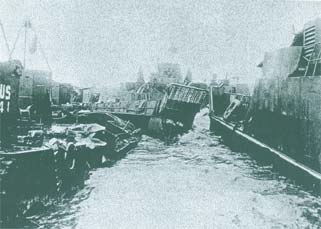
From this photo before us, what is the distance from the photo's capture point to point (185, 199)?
8.31m

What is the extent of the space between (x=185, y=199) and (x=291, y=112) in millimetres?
4219

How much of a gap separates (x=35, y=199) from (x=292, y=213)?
18.2ft

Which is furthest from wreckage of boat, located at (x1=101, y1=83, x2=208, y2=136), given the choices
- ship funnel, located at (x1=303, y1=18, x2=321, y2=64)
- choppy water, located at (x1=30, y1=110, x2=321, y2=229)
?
ship funnel, located at (x1=303, y1=18, x2=321, y2=64)

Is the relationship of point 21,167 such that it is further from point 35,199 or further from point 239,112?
point 239,112

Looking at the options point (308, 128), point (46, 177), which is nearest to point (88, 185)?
point (46, 177)

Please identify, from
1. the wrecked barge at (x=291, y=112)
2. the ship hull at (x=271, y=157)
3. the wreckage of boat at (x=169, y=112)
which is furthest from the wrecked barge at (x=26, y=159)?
the wreckage of boat at (x=169, y=112)

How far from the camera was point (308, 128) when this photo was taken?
862 centimetres

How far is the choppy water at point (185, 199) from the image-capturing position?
682 centimetres

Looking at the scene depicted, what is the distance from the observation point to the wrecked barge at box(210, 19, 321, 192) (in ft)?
27.6

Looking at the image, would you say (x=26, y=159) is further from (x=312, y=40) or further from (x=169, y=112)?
(x=169, y=112)

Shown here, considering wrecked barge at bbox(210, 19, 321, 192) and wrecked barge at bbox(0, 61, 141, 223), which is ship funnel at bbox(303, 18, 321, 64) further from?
wrecked barge at bbox(0, 61, 141, 223)

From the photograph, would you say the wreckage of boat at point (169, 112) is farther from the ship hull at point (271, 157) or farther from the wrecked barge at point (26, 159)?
the wrecked barge at point (26, 159)

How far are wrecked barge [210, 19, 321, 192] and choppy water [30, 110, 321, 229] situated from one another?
688mm

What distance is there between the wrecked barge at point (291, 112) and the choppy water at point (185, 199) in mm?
688
